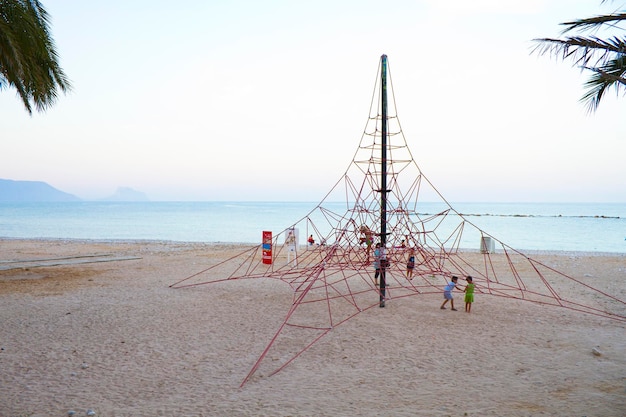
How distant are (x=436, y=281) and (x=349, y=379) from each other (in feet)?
25.0

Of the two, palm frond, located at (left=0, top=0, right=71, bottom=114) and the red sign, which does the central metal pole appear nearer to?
the red sign

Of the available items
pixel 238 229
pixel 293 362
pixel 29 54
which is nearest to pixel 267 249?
pixel 29 54

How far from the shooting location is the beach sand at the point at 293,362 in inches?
185

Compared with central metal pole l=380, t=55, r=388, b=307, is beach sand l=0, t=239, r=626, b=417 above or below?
below

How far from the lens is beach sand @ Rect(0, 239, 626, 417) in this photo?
4.69 m

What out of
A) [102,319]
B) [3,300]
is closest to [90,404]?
[102,319]

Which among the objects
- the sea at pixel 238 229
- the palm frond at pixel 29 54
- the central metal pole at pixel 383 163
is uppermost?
the palm frond at pixel 29 54

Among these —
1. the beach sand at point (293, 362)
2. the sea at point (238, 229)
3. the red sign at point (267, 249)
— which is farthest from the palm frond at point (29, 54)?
the sea at point (238, 229)

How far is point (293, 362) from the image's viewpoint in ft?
19.7

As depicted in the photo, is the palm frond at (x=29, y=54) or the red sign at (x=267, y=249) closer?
the palm frond at (x=29, y=54)

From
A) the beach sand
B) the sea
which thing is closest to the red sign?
the beach sand

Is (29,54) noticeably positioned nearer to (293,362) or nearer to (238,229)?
(293,362)

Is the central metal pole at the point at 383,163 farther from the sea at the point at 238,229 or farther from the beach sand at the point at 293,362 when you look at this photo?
the sea at the point at 238,229

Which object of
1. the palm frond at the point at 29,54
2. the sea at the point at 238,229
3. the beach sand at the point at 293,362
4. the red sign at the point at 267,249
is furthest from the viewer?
the sea at the point at 238,229
